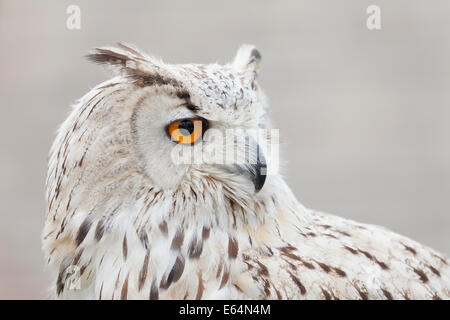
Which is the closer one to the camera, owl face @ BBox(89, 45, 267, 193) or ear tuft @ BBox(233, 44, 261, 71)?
owl face @ BBox(89, 45, 267, 193)

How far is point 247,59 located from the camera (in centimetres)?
154

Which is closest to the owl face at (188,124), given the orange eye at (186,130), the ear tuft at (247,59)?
the orange eye at (186,130)

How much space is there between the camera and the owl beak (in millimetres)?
1271

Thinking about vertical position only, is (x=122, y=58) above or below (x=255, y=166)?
above

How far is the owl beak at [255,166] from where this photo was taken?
127cm

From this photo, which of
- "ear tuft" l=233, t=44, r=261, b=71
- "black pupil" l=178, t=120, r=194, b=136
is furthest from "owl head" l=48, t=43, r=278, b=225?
"ear tuft" l=233, t=44, r=261, b=71

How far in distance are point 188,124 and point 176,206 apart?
20 cm

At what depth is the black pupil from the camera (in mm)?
1229

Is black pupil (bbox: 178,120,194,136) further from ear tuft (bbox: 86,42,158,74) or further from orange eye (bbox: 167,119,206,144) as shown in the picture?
ear tuft (bbox: 86,42,158,74)

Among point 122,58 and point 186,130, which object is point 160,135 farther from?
point 122,58

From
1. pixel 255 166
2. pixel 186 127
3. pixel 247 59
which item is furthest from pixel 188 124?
pixel 247 59

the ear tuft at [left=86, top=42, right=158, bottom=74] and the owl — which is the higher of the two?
the ear tuft at [left=86, top=42, right=158, bottom=74]

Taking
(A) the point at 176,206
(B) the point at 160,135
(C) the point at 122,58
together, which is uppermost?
(C) the point at 122,58
